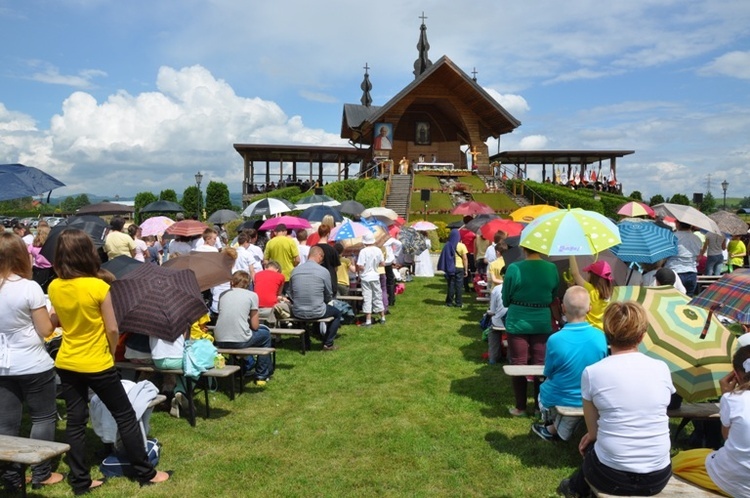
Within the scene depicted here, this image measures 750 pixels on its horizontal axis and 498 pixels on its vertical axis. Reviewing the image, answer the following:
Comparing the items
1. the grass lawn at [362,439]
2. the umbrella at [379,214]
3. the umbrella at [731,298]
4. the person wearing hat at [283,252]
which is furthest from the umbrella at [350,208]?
the umbrella at [731,298]

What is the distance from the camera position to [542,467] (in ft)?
14.7

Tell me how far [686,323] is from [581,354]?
2.66 ft

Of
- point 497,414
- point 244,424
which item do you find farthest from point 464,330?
point 244,424

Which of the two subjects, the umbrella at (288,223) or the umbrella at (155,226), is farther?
the umbrella at (155,226)

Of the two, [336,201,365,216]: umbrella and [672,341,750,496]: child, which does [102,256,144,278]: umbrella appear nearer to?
[672,341,750,496]: child

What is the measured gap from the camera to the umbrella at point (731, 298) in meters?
3.82

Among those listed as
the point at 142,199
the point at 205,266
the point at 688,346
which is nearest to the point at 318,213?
the point at 205,266

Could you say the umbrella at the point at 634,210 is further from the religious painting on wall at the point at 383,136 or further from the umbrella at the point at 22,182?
the religious painting on wall at the point at 383,136

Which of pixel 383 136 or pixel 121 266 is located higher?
pixel 383 136

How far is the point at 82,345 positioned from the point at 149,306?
3.82ft

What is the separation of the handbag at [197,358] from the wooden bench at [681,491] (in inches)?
143

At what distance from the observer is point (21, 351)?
374 cm

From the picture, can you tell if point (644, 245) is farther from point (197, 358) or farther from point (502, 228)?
point (197, 358)

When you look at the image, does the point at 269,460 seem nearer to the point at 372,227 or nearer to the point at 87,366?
the point at 87,366
